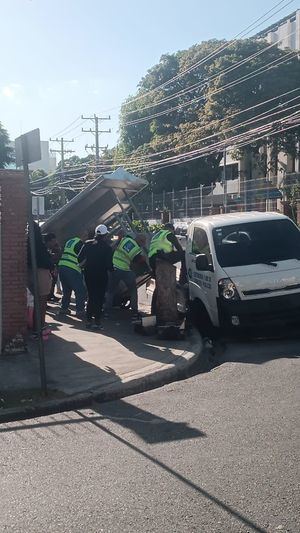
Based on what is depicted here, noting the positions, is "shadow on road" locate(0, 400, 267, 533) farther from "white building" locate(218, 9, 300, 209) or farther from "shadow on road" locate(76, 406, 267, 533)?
"white building" locate(218, 9, 300, 209)

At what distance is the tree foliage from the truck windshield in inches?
1268

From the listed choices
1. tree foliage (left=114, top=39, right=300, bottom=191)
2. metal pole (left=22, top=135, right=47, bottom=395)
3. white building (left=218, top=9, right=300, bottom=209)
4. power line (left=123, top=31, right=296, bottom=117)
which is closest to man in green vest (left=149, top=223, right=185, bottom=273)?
metal pole (left=22, top=135, right=47, bottom=395)

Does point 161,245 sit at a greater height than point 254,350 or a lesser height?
greater

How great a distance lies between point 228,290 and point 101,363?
2.22 meters

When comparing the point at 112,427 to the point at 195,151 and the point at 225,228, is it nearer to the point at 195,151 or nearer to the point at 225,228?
the point at 225,228

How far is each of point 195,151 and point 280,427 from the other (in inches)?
1663

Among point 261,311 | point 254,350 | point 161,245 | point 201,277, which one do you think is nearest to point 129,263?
point 161,245

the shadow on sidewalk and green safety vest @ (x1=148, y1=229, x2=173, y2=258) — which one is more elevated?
green safety vest @ (x1=148, y1=229, x2=173, y2=258)

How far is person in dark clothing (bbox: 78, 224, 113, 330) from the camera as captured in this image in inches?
413

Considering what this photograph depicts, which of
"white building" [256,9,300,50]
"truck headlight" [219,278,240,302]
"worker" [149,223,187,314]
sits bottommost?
"truck headlight" [219,278,240,302]

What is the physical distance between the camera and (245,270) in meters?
9.28

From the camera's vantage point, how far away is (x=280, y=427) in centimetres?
552

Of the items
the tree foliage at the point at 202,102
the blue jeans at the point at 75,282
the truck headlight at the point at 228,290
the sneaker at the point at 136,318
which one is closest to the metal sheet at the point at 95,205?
the blue jeans at the point at 75,282

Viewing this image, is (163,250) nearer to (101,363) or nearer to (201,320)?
(201,320)
